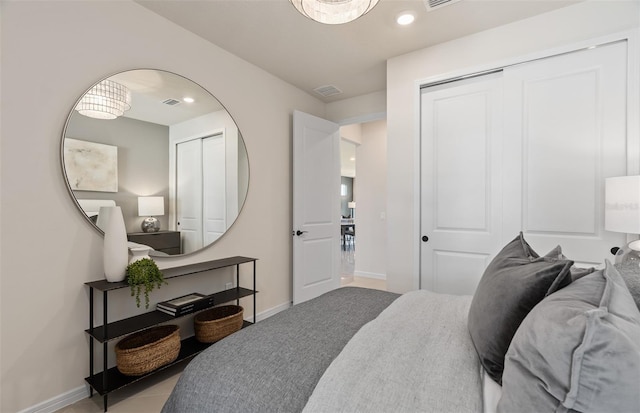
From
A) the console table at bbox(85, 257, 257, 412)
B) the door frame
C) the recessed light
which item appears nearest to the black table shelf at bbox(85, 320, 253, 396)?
the console table at bbox(85, 257, 257, 412)

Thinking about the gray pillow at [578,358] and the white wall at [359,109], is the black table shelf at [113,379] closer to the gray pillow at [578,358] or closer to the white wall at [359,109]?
the gray pillow at [578,358]

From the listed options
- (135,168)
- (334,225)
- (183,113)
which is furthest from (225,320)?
(334,225)

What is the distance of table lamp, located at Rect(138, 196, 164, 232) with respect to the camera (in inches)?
90.4

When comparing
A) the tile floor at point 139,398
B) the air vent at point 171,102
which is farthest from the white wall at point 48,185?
the air vent at point 171,102

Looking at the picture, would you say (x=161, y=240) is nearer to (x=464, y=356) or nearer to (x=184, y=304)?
(x=184, y=304)

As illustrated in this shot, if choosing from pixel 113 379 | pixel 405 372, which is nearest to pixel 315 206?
pixel 113 379

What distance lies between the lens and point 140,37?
226 cm

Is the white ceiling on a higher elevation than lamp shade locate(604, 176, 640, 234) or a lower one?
higher

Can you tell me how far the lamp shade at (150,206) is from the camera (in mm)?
2295

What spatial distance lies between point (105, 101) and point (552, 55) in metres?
3.34

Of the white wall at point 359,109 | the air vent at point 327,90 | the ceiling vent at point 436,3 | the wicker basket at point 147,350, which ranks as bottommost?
the wicker basket at point 147,350

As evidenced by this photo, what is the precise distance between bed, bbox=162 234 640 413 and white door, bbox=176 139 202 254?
4.88 feet

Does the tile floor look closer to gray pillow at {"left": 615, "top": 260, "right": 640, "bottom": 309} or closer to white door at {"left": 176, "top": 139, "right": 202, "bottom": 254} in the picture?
white door at {"left": 176, "top": 139, "right": 202, "bottom": 254}

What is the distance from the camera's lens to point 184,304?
228 centimetres
